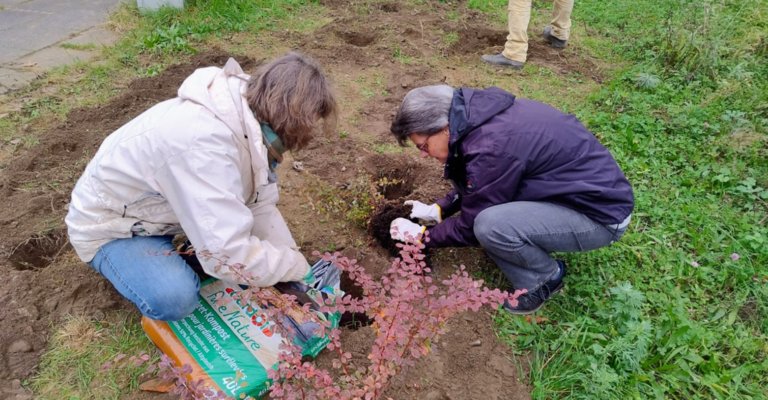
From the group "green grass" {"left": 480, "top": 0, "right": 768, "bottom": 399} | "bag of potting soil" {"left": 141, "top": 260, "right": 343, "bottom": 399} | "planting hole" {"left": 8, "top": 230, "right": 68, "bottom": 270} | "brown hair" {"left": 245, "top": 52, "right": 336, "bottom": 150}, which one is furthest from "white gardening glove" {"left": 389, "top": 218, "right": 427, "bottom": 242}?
"planting hole" {"left": 8, "top": 230, "right": 68, "bottom": 270}

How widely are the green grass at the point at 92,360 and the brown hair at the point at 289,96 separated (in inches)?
44.2

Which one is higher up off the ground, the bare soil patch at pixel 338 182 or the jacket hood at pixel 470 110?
the jacket hood at pixel 470 110

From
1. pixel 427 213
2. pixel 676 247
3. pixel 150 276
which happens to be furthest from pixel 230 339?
pixel 676 247

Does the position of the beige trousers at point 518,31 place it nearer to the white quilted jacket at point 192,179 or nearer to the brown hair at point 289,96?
the brown hair at point 289,96

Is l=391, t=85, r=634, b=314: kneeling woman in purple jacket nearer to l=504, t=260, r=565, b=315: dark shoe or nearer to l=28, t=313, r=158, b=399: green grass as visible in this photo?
l=504, t=260, r=565, b=315: dark shoe

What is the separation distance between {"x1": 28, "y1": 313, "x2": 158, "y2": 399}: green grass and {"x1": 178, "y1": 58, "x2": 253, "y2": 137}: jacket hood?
1.04 metres

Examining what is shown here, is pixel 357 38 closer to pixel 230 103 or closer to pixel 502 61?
pixel 502 61

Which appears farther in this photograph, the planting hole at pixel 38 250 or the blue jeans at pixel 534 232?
the planting hole at pixel 38 250

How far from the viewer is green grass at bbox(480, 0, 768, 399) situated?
2139 millimetres

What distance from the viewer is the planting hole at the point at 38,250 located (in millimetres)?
2627

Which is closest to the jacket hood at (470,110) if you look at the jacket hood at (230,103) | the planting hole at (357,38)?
the jacket hood at (230,103)

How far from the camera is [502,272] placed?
105 inches

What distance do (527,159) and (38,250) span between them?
2.65 metres

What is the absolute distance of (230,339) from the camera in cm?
207
